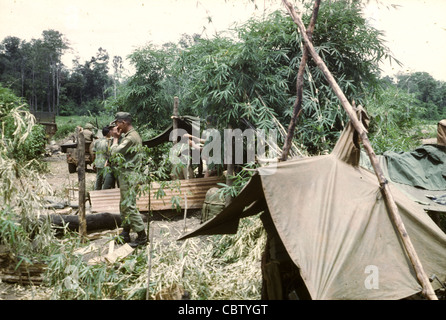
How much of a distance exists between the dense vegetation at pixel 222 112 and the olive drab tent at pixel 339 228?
4.09ft

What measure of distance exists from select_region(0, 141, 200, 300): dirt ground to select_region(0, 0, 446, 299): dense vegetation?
12.7 inches

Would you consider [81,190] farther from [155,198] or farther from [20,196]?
[155,198]

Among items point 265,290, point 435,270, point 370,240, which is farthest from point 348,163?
point 265,290

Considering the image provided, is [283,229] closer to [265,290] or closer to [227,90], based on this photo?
[265,290]

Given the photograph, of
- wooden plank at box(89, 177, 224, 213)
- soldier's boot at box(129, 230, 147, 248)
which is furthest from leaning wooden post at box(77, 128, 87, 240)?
wooden plank at box(89, 177, 224, 213)

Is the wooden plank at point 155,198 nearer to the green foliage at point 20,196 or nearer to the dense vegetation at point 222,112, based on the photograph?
the dense vegetation at point 222,112

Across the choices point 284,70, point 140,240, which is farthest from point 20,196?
point 284,70

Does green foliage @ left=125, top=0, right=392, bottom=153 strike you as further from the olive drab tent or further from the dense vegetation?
the olive drab tent

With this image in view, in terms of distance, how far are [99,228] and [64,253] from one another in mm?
3019

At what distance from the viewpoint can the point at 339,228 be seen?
2.89m

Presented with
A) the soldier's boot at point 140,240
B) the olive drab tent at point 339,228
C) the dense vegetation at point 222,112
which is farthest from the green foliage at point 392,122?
the soldier's boot at point 140,240

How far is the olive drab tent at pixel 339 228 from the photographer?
267 cm

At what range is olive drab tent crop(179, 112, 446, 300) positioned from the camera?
8.75 ft

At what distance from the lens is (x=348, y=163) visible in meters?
3.33
